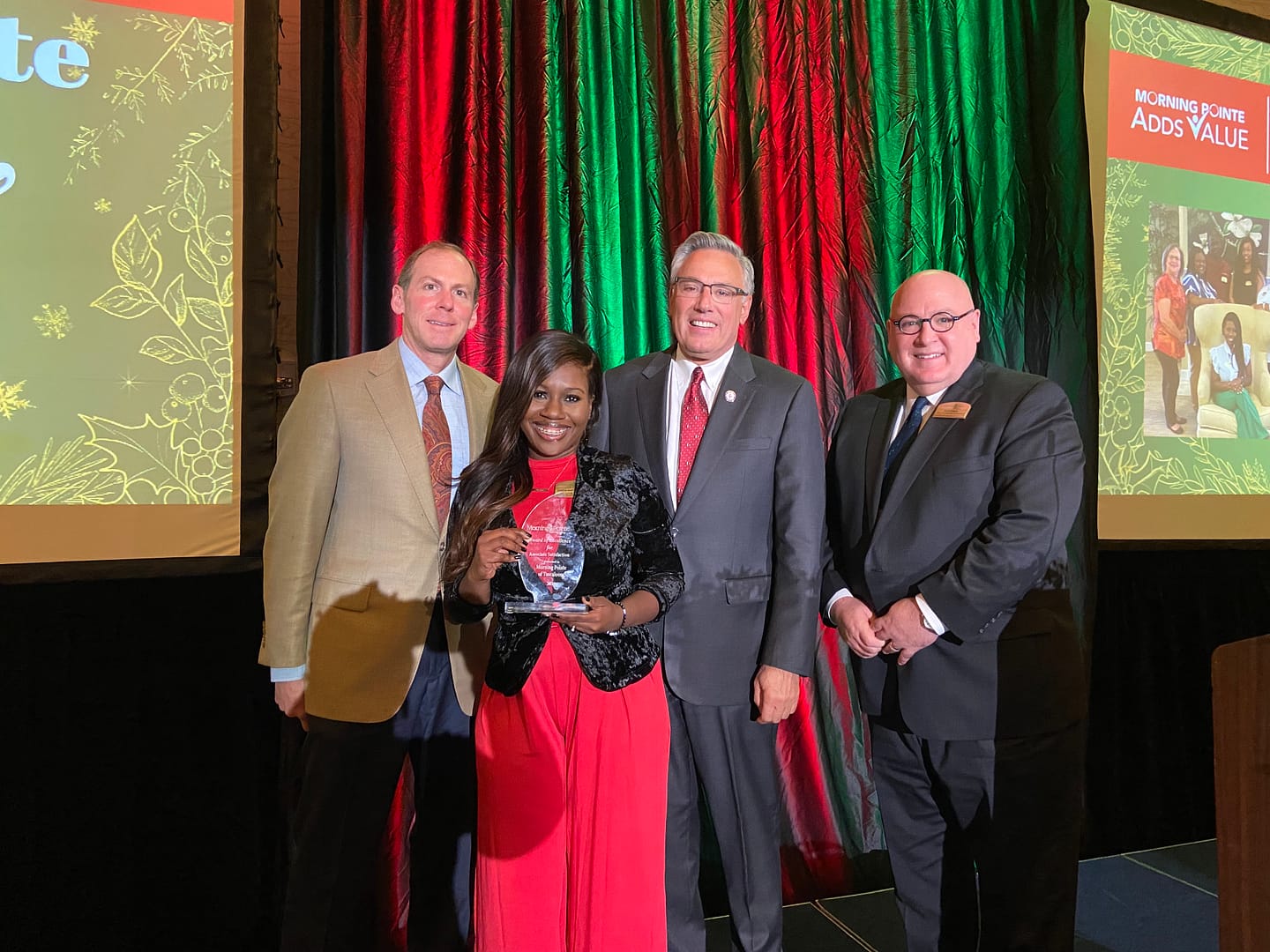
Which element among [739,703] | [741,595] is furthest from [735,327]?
[739,703]

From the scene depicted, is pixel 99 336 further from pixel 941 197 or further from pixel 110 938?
pixel 941 197

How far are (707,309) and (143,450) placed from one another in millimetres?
1426

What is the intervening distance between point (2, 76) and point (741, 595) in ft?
6.72

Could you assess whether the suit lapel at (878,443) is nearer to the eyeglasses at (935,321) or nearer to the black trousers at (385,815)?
the eyeglasses at (935,321)

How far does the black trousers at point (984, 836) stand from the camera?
196 centimetres

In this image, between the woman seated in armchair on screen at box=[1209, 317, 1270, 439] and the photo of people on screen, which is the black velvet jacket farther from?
the woman seated in armchair on screen at box=[1209, 317, 1270, 439]

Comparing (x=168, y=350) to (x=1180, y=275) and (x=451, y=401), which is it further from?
(x=1180, y=275)

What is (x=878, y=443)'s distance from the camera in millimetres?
2082

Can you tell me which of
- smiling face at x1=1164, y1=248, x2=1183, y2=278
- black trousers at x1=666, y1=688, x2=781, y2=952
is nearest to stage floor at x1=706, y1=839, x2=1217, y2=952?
black trousers at x1=666, y1=688, x2=781, y2=952

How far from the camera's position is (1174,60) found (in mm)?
3414

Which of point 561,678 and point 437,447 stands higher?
point 437,447

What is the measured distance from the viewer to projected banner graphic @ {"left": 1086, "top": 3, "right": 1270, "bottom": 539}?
330 centimetres

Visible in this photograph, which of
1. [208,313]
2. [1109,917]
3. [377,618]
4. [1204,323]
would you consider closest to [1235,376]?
[1204,323]

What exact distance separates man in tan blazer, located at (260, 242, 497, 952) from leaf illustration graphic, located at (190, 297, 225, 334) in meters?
0.59
